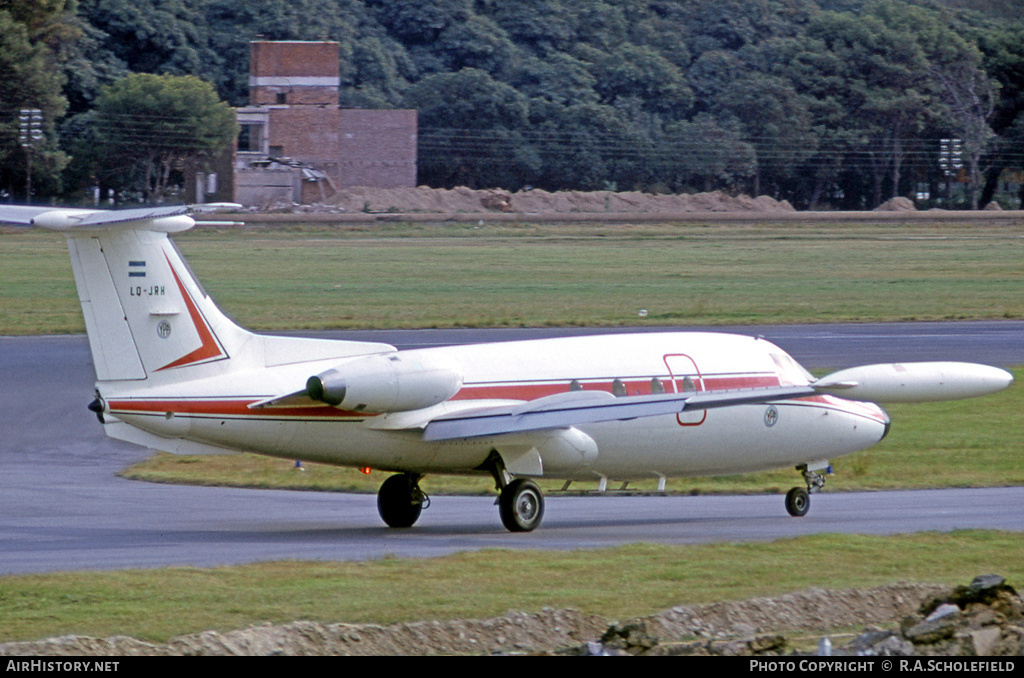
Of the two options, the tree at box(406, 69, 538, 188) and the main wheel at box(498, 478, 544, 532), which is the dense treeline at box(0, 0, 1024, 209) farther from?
the main wheel at box(498, 478, 544, 532)

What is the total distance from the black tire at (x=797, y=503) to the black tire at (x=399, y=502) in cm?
609

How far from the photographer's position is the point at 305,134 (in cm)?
12556

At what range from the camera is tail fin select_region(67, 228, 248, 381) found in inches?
790

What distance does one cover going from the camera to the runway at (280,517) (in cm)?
1964

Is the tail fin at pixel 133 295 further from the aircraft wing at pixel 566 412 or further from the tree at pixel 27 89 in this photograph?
the tree at pixel 27 89

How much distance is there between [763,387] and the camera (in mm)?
23938

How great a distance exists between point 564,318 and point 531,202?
71.2m

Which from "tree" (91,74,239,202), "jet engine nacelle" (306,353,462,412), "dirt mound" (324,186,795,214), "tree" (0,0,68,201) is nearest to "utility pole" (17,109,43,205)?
"tree" (0,0,68,201)

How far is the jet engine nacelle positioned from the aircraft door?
3663 millimetres

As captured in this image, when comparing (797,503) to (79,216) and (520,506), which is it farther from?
(79,216)

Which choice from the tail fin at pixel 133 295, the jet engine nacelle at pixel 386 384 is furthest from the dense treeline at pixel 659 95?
the jet engine nacelle at pixel 386 384

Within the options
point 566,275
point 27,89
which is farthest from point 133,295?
point 27,89
